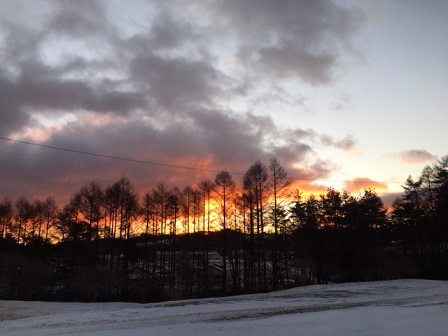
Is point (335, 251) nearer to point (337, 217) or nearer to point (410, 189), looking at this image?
point (337, 217)

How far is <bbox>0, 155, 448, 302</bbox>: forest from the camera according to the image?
46.2 metres

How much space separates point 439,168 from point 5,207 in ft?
244

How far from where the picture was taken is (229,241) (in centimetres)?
5203

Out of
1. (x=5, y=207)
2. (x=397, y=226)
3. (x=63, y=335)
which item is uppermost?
(x=5, y=207)

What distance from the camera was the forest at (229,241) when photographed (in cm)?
4625

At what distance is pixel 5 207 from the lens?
227ft

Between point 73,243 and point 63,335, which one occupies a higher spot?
point 73,243

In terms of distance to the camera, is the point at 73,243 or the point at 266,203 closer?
the point at 266,203

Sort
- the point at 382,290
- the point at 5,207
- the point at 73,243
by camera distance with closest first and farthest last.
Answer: the point at 382,290, the point at 73,243, the point at 5,207

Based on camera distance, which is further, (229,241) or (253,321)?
(229,241)

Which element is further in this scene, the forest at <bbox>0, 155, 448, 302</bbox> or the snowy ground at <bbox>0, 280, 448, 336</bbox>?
the forest at <bbox>0, 155, 448, 302</bbox>

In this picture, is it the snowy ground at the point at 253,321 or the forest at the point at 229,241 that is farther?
the forest at the point at 229,241

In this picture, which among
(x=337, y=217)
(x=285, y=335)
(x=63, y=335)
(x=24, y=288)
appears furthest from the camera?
(x=337, y=217)

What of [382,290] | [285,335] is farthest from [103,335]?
[382,290]
